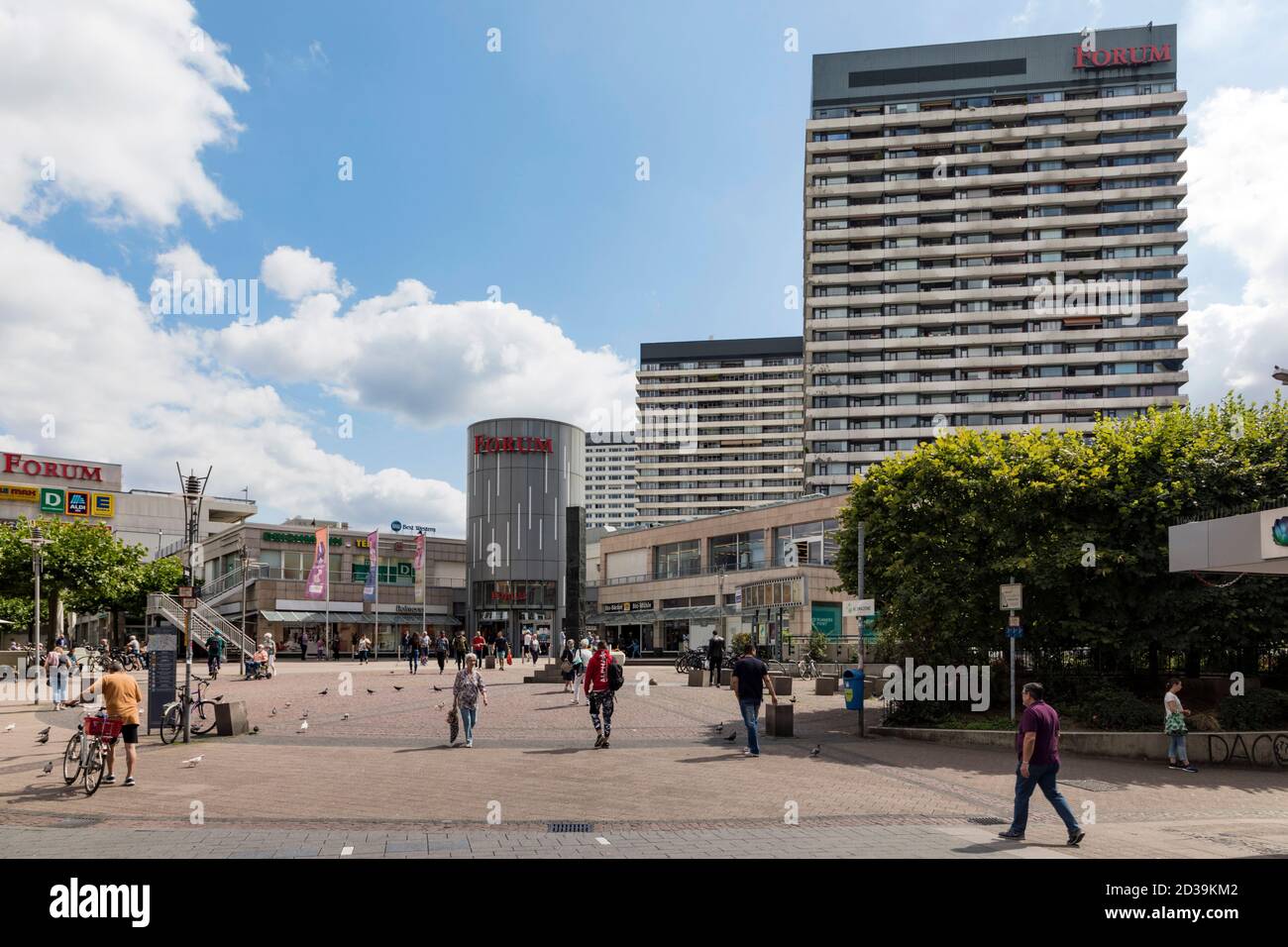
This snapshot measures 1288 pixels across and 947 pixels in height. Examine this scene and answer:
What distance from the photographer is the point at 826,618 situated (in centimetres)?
4669

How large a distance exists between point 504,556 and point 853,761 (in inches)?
2237

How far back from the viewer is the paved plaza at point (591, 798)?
960 centimetres

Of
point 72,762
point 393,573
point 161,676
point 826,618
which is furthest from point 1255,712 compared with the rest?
point 393,573

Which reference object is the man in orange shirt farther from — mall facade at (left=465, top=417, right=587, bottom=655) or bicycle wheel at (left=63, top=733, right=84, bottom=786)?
mall facade at (left=465, top=417, right=587, bottom=655)

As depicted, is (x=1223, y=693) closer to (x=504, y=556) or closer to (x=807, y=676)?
(x=807, y=676)

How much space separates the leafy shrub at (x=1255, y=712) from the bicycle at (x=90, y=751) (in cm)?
1832

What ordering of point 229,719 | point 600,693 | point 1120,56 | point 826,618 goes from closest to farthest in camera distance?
point 600,693
point 229,719
point 826,618
point 1120,56

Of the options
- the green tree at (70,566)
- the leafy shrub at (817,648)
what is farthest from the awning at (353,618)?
the leafy shrub at (817,648)

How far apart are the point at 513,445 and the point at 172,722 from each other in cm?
5438

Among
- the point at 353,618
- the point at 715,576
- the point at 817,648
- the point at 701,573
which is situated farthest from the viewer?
the point at 701,573

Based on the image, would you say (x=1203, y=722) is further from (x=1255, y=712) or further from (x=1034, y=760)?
(x=1034, y=760)

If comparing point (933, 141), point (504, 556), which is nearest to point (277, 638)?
point (504, 556)

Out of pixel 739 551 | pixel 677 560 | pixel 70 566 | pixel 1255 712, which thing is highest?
pixel 739 551

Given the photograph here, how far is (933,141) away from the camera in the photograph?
93.2m
